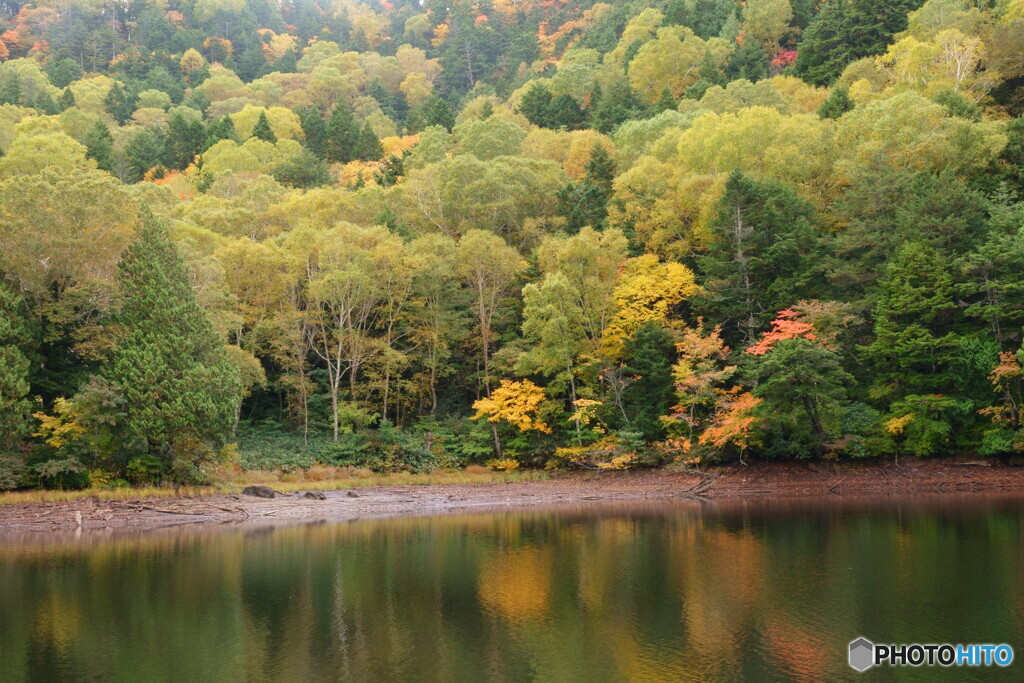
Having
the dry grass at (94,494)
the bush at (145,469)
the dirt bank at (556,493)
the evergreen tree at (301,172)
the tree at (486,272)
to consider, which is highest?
the evergreen tree at (301,172)

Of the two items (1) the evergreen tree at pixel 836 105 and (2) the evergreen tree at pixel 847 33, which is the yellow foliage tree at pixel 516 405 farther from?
(2) the evergreen tree at pixel 847 33

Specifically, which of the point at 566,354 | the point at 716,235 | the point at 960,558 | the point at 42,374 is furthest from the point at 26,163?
the point at 960,558

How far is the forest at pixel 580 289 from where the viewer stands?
3675 cm

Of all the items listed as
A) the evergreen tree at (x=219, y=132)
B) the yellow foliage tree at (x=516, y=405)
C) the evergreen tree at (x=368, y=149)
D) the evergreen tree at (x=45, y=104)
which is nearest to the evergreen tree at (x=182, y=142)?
the evergreen tree at (x=219, y=132)

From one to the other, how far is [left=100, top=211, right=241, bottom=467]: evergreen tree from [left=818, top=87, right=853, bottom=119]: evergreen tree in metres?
40.9

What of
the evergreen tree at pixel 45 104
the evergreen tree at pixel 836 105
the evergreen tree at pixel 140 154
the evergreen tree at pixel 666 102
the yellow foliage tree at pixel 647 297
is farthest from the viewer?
the evergreen tree at pixel 45 104

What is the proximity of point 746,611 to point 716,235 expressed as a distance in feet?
102

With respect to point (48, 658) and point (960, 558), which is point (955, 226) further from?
point (48, 658)

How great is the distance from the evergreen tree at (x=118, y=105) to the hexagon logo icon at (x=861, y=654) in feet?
319

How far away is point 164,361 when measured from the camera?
117 feet

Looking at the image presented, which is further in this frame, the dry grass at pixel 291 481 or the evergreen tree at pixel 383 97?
the evergreen tree at pixel 383 97

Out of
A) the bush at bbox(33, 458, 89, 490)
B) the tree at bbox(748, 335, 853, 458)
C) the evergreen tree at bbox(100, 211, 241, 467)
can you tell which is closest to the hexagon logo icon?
the tree at bbox(748, 335, 853, 458)

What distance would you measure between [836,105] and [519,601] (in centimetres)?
4675

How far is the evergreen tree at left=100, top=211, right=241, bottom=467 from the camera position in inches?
1379
